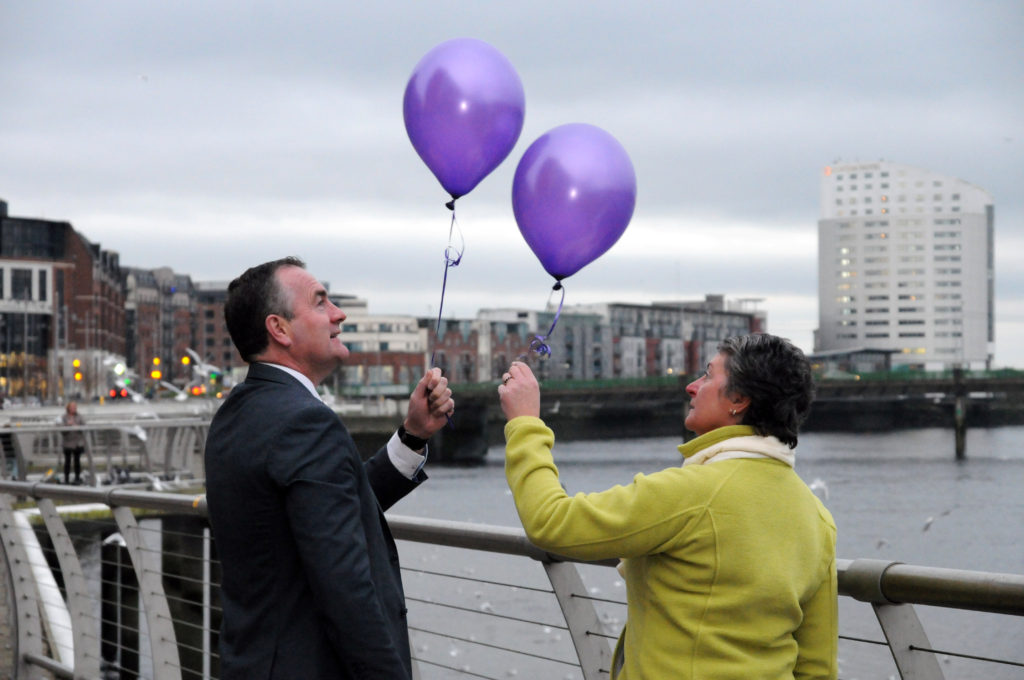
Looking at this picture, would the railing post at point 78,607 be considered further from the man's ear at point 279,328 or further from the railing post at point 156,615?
the man's ear at point 279,328

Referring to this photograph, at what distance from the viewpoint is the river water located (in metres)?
19.5

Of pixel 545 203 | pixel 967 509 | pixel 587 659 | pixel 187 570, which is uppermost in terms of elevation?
pixel 545 203

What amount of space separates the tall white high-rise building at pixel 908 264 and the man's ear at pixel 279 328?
188 metres

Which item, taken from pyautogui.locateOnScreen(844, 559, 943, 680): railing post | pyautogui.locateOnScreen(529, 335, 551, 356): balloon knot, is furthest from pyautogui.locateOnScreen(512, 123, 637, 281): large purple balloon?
pyautogui.locateOnScreen(844, 559, 943, 680): railing post

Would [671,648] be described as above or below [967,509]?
above

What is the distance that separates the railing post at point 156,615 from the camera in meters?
4.66

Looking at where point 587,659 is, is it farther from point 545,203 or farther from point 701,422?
point 545,203

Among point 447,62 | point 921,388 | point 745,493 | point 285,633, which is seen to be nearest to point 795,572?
point 745,493

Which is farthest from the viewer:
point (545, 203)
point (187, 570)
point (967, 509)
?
point (967, 509)

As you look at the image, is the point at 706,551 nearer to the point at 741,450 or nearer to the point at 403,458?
the point at 741,450

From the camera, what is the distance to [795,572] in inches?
88.7

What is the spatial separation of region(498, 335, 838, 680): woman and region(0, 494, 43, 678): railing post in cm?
431

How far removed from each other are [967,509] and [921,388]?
137 ft

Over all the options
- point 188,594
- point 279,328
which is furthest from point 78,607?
point 188,594
